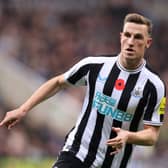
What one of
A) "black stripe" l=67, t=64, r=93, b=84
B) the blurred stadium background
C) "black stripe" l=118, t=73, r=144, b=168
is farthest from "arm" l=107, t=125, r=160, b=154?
the blurred stadium background

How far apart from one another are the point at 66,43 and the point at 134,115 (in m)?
8.47

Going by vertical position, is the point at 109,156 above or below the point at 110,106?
below

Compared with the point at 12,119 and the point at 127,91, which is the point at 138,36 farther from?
the point at 12,119

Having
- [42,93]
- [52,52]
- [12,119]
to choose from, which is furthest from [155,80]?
[52,52]

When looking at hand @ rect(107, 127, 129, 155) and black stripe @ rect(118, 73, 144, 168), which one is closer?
hand @ rect(107, 127, 129, 155)

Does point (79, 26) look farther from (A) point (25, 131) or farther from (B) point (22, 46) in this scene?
(A) point (25, 131)

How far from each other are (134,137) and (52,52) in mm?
8804

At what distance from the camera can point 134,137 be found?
230 inches

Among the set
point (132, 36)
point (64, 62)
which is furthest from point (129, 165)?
point (64, 62)

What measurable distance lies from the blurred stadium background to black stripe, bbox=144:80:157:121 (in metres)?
6.11

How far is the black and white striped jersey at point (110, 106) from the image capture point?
20.7ft

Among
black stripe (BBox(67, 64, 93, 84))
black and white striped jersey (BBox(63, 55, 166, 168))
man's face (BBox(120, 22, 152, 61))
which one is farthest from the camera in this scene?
black stripe (BBox(67, 64, 93, 84))

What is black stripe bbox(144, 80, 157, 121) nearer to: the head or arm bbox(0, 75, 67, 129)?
the head

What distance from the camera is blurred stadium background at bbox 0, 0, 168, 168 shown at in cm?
1291
